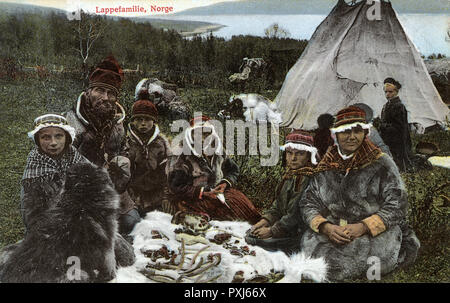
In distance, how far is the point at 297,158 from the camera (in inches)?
215

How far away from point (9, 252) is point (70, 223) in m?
0.84

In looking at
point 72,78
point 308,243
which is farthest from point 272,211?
point 72,78

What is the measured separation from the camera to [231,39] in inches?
236

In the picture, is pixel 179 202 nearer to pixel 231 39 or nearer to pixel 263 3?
pixel 231 39

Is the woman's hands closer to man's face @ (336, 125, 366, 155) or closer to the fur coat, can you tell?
the fur coat

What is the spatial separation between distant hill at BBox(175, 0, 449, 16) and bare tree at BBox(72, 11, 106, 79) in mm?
978

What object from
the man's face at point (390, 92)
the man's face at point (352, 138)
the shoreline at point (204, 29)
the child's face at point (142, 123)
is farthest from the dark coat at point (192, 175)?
the man's face at point (390, 92)

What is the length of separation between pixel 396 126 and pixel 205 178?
230 cm

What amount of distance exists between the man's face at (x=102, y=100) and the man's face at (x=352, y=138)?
2615 mm

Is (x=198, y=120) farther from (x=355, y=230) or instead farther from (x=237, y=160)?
(x=355, y=230)

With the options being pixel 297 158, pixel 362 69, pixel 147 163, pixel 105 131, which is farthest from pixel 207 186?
pixel 362 69

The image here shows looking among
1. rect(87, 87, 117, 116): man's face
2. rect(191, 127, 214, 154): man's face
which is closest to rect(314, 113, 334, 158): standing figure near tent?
rect(191, 127, 214, 154): man's face

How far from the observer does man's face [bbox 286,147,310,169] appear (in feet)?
17.9

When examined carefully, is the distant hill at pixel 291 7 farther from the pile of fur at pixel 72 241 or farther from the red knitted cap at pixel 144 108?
the pile of fur at pixel 72 241
